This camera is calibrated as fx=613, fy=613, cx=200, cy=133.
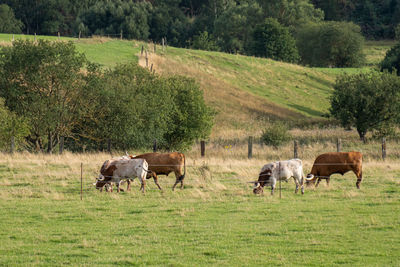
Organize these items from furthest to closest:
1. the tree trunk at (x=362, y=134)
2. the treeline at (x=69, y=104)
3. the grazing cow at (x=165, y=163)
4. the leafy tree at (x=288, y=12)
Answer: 1. the leafy tree at (x=288, y=12)
2. the tree trunk at (x=362, y=134)
3. the treeline at (x=69, y=104)
4. the grazing cow at (x=165, y=163)

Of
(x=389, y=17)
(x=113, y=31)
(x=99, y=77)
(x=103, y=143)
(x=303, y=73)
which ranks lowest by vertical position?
(x=103, y=143)

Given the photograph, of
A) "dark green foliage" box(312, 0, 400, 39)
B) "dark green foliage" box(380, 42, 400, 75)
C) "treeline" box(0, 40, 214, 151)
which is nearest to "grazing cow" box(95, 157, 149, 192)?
"treeline" box(0, 40, 214, 151)

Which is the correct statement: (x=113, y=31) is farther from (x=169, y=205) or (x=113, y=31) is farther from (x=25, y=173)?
(x=169, y=205)

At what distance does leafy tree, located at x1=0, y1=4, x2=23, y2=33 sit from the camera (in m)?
110

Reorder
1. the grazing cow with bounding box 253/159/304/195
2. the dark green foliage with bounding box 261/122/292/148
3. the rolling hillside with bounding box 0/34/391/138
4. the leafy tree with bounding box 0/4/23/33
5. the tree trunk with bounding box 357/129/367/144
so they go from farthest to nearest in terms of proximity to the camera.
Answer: the leafy tree with bounding box 0/4/23/33
the rolling hillside with bounding box 0/34/391/138
the tree trunk with bounding box 357/129/367/144
the dark green foliage with bounding box 261/122/292/148
the grazing cow with bounding box 253/159/304/195

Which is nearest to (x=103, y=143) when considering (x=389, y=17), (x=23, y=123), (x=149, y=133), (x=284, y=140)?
(x=149, y=133)

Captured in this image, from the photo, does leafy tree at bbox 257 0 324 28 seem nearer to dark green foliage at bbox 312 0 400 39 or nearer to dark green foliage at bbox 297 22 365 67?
dark green foliage at bbox 297 22 365 67

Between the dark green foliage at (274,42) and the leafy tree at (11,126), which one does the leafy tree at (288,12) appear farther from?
the leafy tree at (11,126)

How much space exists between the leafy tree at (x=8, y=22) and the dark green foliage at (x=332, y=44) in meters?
52.5

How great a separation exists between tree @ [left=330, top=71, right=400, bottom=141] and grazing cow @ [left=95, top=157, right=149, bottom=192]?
1133 inches

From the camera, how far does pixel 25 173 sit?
2673 cm

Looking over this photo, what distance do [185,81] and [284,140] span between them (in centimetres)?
931

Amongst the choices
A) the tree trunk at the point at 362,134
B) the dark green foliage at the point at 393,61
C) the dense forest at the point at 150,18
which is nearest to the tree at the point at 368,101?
the tree trunk at the point at 362,134

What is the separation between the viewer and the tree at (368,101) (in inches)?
1892
